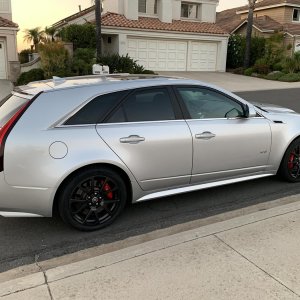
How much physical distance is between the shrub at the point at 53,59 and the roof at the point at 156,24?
7.17m

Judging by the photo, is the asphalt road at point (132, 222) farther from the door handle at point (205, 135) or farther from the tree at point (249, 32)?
the tree at point (249, 32)

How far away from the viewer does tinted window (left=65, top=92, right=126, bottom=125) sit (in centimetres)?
373

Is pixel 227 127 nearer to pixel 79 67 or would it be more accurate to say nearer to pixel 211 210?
pixel 211 210

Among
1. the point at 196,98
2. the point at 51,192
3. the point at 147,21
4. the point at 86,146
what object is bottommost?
the point at 51,192

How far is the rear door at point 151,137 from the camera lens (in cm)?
385

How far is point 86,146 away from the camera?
365 centimetres

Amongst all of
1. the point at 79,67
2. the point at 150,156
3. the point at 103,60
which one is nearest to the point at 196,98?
the point at 150,156

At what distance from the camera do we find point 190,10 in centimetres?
2891

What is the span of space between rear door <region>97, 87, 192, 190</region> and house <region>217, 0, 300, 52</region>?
2807 cm

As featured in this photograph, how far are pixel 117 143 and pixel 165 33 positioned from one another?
23378 millimetres

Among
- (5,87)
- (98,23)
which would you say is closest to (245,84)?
(98,23)

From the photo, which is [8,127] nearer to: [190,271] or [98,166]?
[98,166]

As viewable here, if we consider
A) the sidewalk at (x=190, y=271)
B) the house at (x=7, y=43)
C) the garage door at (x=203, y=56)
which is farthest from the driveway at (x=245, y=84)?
the sidewalk at (x=190, y=271)

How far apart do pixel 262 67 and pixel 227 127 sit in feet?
76.1
